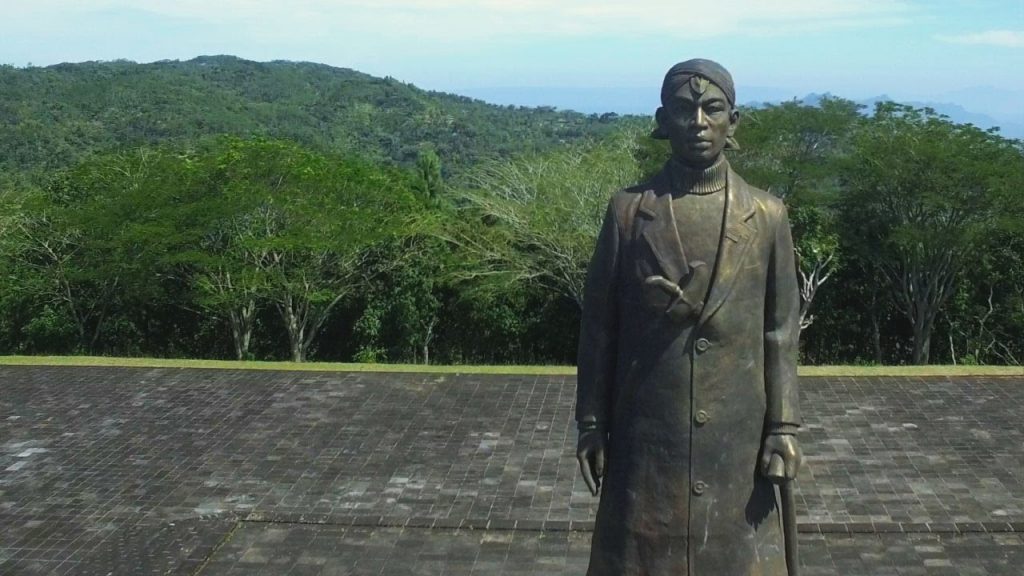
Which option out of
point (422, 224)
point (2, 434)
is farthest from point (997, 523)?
point (422, 224)

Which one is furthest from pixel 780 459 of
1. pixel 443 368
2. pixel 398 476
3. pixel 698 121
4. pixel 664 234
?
pixel 443 368

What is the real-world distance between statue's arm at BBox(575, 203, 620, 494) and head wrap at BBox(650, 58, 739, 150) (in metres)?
0.56

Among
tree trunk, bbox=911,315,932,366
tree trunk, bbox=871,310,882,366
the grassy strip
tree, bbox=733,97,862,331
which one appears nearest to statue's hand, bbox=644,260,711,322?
the grassy strip

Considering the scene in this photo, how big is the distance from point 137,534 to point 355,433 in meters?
2.84

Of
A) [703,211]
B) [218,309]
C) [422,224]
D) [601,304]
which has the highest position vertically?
[703,211]

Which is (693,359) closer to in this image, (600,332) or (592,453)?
(600,332)

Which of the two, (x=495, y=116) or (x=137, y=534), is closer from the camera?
(x=137, y=534)

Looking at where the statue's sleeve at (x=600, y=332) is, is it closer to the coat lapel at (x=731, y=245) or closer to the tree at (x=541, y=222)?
the coat lapel at (x=731, y=245)

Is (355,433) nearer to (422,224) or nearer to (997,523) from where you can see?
(997,523)

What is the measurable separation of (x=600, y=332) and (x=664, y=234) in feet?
1.67

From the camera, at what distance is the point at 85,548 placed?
8344 millimetres

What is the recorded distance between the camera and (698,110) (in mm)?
4262

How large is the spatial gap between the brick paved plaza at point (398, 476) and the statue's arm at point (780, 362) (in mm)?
3659

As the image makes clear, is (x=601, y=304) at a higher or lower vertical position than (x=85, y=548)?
higher
